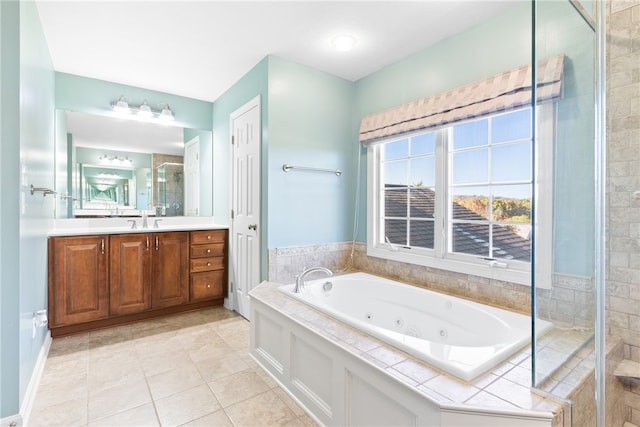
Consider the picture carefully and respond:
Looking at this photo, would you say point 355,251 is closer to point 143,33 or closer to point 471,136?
point 471,136

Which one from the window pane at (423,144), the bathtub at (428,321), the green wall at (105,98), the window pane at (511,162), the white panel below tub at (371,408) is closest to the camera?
the white panel below tub at (371,408)

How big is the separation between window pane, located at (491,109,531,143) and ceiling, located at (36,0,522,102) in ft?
2.29

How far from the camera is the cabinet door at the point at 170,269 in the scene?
2.96m

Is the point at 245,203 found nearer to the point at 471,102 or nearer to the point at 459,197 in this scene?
the point at 459,197

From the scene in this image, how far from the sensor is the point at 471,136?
218 centimetres

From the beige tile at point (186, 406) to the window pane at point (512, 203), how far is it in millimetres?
2117

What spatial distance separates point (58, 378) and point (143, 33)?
2.46 metres

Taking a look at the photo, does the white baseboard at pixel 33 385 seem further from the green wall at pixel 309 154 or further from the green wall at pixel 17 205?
the green wall at pixel 309 154

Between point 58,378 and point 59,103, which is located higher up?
point 59,103

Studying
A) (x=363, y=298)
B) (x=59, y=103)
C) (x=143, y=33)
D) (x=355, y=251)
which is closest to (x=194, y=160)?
(x=59, y=103)

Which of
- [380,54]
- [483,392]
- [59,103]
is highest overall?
[380,54]

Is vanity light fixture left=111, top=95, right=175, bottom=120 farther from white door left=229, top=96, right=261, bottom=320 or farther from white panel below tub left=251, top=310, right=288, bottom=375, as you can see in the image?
white panel below tub left=251, top=310, right=288, bottom=375

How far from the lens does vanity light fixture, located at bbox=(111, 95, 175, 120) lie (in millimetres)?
3096

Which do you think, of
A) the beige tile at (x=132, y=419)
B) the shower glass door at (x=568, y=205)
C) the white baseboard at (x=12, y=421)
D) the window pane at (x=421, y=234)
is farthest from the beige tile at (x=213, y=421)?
the window pane at (x=421, y=234)
